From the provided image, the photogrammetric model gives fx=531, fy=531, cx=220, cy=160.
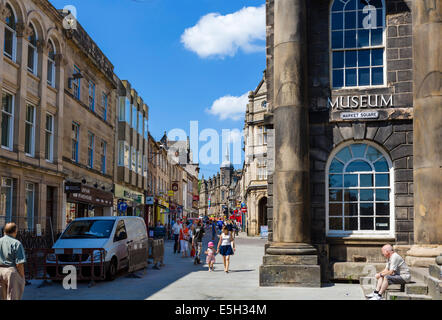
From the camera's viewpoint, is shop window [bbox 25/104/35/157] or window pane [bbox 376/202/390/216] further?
shop window [bbox 25/104/35/157]

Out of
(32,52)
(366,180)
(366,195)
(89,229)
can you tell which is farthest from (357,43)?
(32,52)

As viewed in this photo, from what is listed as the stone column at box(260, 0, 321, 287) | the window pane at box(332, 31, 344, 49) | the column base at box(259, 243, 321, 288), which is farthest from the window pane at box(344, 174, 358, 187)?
the window pane at box(332, 31, 344, 49)

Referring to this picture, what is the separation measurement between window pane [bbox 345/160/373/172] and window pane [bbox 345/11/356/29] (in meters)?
3.88

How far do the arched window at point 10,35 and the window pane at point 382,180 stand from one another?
13.8m

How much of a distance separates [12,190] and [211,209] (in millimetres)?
177835

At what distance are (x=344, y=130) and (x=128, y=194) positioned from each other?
26.0 meters

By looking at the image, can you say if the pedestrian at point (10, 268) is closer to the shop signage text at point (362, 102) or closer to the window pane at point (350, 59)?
the shop signage text at point (362, 102)

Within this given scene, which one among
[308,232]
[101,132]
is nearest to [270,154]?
[308,232]

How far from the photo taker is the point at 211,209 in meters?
196

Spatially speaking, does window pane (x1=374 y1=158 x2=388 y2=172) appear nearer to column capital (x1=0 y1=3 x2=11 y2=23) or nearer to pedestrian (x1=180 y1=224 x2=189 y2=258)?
pedestrian (x1=180 y1=224 x2=189 y2=258)

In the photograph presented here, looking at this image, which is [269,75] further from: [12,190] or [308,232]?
[12,190]

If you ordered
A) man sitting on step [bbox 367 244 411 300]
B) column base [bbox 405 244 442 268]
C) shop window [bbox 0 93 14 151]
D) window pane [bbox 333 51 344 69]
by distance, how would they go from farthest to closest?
shop window [bbox 0 93 14 151], window pane [bbox 333 51 344 69], column base [bbox 405 244 442 268], man sitting on step [bbox 367 244 411 300]

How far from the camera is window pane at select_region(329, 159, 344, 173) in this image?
1483 cm

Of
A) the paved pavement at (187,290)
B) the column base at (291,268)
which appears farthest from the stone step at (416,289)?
the column base at (291,268)
